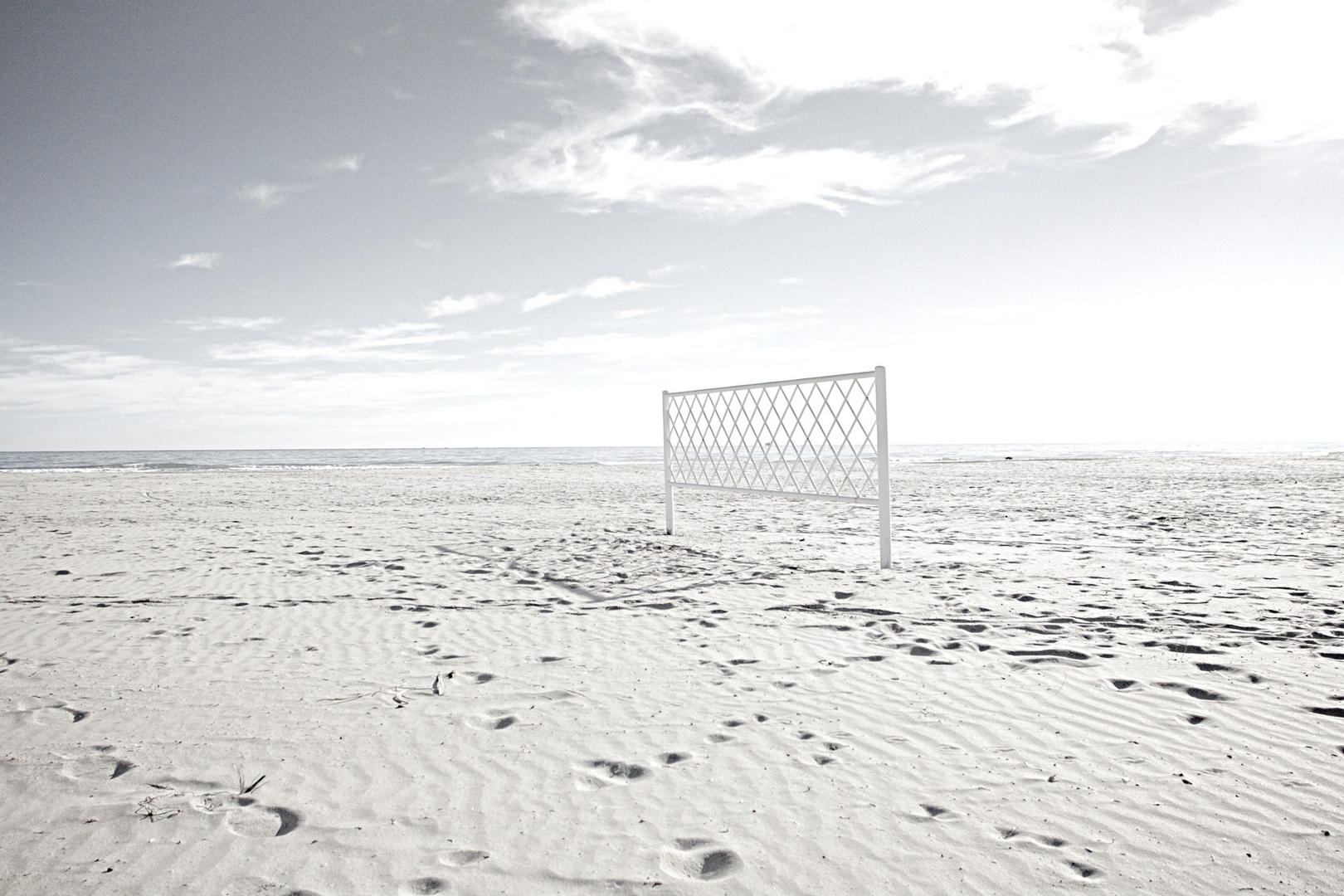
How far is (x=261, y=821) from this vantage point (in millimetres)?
2523

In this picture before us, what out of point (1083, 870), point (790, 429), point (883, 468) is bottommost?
point (1083, 870)

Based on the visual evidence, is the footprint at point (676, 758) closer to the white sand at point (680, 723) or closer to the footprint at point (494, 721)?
the white sand at point (680, 723)

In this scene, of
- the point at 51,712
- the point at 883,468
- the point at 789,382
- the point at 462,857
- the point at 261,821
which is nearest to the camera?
the point at 462,857

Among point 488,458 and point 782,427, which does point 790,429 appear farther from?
point 488,458

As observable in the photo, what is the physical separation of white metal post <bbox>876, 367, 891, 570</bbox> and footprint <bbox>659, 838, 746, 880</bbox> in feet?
16.3

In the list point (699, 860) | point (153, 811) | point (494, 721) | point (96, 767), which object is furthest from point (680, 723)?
point (96, 767)

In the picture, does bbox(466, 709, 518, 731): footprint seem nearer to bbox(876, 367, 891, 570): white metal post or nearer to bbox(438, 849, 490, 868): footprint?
bbox(438, 849, 490, 868): footprint

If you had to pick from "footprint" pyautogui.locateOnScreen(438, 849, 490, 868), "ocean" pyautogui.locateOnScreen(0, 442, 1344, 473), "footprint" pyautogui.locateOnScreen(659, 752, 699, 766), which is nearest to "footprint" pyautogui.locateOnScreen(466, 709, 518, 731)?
"footprint" pyautogui.locateOnScreen(659, 752, 699, 766)

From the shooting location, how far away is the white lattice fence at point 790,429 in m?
7.30

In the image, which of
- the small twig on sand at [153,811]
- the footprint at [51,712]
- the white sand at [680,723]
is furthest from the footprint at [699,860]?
the footprint at [51,712]

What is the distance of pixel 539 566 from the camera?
7520 mm

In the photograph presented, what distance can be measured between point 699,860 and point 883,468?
520cm

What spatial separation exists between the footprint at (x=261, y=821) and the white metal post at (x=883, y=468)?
562cm

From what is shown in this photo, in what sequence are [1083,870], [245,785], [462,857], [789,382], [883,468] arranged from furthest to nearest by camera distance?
[789,382] → [883,468] → [245,785] → [462,857] → [1083,870]
